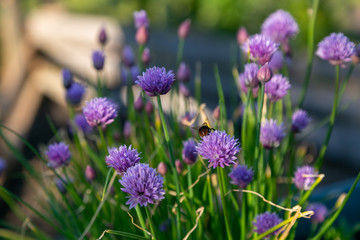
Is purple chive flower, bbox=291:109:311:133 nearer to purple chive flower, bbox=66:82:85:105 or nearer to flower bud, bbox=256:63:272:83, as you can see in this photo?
flower bud, bbox=256:63:272:83

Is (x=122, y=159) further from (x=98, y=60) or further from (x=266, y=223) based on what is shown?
(x=98, y=60)

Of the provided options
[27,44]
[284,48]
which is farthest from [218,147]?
[27,44]

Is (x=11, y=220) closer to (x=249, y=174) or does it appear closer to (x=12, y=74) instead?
(x=12, y=74)

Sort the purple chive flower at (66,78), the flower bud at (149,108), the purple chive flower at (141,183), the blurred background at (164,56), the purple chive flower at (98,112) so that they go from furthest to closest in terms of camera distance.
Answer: the blurred background at (164,56)
the flower bud at (149,108)
the purple chive flower at (66,78)
the purple chive flower at (98,112)
the purple chive flower at (141,183)

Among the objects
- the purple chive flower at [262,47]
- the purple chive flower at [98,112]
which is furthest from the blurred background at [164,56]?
the purple chive flower at [98,112]

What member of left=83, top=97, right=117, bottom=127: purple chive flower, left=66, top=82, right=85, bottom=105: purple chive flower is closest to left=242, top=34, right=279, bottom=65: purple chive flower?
left=83, top=97, right=117, bottom=127: purple chive flower

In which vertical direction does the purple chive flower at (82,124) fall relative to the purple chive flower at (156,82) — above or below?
below

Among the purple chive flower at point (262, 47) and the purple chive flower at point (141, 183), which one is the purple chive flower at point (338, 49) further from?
the purple chive flower at point (141, 183)
